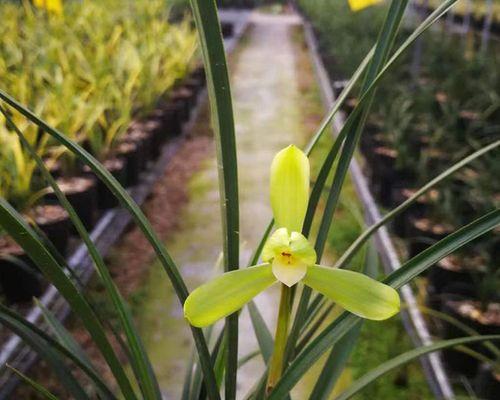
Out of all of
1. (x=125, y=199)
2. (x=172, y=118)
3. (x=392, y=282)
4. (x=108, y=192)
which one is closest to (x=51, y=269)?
(x=125, y=199)

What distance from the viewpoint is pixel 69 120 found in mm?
2148

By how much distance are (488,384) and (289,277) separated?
0.97 metres

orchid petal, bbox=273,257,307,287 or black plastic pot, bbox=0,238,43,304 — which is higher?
black plastic pot, bbox=0,238,43,304

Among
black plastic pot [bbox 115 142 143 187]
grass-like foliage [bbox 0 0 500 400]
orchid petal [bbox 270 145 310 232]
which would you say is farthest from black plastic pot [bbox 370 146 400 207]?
orchid petal [bbox 270 145 310 232]

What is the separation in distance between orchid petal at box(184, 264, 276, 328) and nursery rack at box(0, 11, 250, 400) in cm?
34

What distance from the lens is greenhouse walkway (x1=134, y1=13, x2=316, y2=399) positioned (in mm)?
1728

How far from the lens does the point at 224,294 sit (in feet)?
1.63

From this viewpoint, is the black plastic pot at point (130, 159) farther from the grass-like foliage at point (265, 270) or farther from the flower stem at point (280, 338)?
the flower stem at point (280, 338)

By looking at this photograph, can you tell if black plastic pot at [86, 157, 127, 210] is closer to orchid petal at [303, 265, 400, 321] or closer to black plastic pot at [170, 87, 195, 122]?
black plastic pot at [170, 87, 195, 122]

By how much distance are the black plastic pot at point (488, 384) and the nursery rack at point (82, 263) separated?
0.85 meters

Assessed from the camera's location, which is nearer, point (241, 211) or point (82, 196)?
point (82, 196)

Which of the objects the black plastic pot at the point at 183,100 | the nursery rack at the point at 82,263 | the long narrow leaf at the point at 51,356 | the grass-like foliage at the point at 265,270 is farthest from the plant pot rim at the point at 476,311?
the black plastic pot at the point at 183,100

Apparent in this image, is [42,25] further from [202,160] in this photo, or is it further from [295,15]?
[295,15]

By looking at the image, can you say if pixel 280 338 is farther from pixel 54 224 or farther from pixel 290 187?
pixel 54 224
